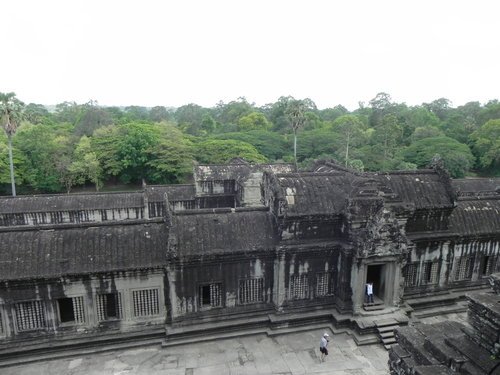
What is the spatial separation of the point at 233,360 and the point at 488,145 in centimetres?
6329

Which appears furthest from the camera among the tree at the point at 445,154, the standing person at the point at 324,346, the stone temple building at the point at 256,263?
the tree at the point at 445,154

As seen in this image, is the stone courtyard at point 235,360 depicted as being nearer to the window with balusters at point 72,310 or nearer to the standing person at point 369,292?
the window with balusters at point 72,310

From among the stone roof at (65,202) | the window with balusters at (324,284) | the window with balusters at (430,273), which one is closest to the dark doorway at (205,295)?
the window with balusters at (324,284)

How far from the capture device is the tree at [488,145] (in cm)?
6006

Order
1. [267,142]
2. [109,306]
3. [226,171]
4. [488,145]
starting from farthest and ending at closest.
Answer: [267,142]
[488,145]
[226,171]
[109,306]

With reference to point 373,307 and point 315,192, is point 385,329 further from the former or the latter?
point 315,192

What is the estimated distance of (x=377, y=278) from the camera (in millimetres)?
19766

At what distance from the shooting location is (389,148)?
64.6 m

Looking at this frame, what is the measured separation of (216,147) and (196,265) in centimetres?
4138

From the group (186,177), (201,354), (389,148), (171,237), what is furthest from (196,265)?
(389,148)

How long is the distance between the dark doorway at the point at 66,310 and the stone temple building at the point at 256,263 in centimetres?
6

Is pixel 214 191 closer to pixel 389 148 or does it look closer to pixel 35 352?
pixel 35 352

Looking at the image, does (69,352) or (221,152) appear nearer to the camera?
(69,352)

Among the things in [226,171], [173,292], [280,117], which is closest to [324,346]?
[173,292]
